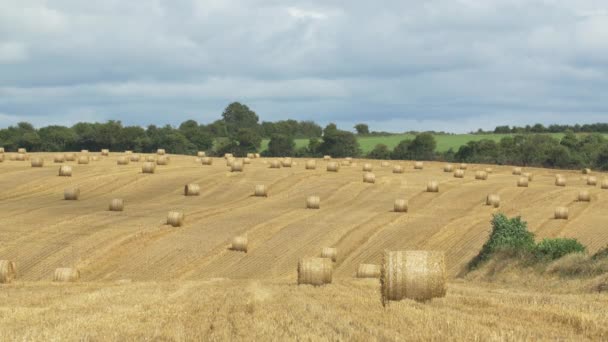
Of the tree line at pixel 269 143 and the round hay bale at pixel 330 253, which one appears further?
the tree line at pixel 269 143

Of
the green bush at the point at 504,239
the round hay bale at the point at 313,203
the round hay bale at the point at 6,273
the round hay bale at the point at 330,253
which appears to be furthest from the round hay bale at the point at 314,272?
the round hay bale at the point at 313,203

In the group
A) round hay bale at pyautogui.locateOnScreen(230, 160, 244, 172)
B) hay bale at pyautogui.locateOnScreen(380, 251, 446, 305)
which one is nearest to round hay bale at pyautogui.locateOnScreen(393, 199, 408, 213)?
round hay bale at pyautogui.locateOnScreen(230, 160, 244, 172)

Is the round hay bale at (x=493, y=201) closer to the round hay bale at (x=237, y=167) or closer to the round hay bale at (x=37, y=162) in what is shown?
the round hay bale at (x=237, y=167)

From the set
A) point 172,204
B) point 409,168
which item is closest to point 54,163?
point 172,204

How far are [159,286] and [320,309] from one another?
8.55 m

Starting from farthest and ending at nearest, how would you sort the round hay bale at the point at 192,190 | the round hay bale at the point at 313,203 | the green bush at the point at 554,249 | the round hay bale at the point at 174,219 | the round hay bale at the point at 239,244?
the round hay bale at the point at 192,190 → the round hay bale at the point at 313,203 → the round hay bale at the point at 174,219 → the round hay bale at the point at 239,244 → the green bush at the point at 554,249

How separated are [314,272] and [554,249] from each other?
461 inches

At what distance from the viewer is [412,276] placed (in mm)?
19281

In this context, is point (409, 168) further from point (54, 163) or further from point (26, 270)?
point (26, 270)

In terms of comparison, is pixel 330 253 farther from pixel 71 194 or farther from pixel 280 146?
pixel 280 146

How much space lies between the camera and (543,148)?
11031 cm

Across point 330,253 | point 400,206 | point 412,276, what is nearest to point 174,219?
point 330,253

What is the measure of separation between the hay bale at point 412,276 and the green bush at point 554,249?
16.8 m

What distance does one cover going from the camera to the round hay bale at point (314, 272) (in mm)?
28052
